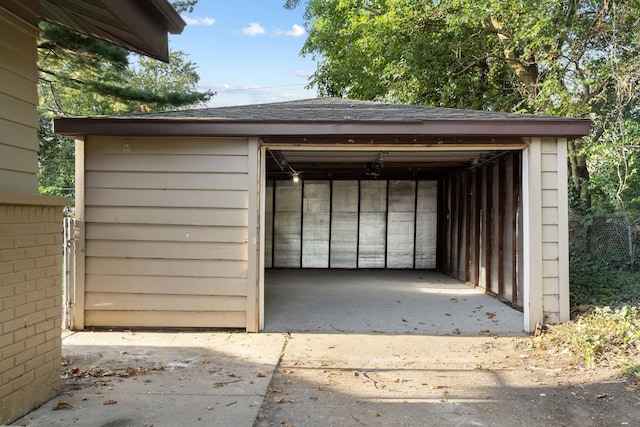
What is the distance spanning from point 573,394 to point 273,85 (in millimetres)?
30605

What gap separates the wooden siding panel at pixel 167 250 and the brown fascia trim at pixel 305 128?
1.23 metres

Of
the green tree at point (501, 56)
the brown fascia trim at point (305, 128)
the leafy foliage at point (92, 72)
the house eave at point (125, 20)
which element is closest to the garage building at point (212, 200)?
the brown fascia trim at point (305, 128)

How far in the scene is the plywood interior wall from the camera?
10953 millimetres

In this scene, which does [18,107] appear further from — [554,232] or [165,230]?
A: [554,232]

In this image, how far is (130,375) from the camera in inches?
143

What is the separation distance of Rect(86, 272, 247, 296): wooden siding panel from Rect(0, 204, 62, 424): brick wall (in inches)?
71.2

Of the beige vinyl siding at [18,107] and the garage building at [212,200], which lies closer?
the beige vinyl siding at [18,107]

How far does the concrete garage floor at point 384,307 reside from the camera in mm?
5227

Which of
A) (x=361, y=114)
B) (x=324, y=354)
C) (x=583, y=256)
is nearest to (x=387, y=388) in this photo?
(x=324, y=354)

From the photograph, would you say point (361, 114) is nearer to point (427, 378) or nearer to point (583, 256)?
point (427, 378)

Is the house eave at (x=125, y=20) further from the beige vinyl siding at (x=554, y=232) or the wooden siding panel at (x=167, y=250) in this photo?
the beige vinyl siding at (x=554, y=232)

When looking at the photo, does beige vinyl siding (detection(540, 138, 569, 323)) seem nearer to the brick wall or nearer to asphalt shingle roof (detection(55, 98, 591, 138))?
asphalt shingle roof (detection(55, 98, 591, 138))

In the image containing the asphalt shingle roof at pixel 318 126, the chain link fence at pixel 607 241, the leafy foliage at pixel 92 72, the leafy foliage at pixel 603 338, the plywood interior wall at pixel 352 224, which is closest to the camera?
the leafy foliage at pixel 603 338

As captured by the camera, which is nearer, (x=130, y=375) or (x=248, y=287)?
(x=130, y=375)
